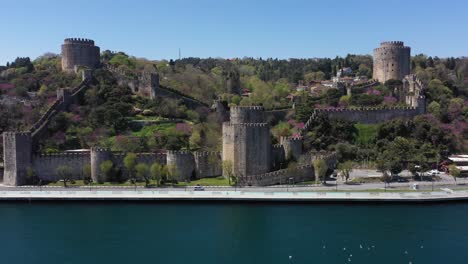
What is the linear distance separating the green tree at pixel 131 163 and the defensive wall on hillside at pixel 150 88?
1614 cm

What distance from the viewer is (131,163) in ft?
127

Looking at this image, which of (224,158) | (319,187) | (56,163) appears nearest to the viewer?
(319,187)

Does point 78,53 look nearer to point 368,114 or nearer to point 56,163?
point 56,163

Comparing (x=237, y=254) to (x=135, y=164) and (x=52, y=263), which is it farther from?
(x=135, y=164)

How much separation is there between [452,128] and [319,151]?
1301cm

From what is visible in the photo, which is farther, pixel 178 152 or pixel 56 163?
pixel 56 163

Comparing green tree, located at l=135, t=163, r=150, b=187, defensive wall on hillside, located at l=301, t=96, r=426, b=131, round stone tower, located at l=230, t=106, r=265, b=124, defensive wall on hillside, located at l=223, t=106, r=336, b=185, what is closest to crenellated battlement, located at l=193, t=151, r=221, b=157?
defensive wall on hillside, located at l=223, t=106, r=336, b=185

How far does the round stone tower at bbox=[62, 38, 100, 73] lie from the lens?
199ft

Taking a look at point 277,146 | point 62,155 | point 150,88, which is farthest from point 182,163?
point 150,88

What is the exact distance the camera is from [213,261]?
25328mm

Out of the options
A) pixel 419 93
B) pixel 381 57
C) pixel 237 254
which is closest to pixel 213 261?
pixel 237 254

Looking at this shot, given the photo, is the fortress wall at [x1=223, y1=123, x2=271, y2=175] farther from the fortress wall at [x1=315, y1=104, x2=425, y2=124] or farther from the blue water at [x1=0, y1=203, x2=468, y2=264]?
the fortress wall at [x1=315, y1=104, x2=425, y2=124]

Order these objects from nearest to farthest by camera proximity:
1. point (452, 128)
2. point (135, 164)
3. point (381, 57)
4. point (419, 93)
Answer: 1. point (135, 164)
2. point (452, 128)
3. point (419, 93)
4. point (381, 57)

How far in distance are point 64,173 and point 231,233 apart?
15573 millimetres
